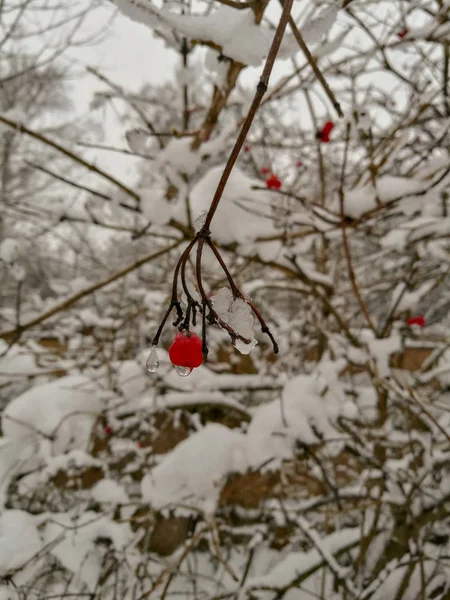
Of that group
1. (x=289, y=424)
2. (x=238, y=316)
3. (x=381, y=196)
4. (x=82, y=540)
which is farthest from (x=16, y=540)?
(x=381, y=196)

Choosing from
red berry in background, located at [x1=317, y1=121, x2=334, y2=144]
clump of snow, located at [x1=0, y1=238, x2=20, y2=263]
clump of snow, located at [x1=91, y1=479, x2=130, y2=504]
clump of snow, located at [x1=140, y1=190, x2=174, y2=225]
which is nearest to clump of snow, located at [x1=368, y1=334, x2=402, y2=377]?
red berry in background, located at [x1=317, y1=121, x2=334, y2=144]

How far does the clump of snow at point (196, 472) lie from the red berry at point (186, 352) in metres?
1.28

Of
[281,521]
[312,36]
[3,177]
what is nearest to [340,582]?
[281,521]

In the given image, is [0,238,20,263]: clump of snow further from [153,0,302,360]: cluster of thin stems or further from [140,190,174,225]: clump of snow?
[153,0,302,360]: cluster of thin stems

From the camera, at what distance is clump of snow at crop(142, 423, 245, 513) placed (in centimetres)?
170

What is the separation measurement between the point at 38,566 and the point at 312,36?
5.79ft

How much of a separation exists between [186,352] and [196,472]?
4.29ft

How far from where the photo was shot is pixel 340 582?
144cm

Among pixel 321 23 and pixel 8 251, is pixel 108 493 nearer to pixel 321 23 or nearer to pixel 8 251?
pixel 8 251

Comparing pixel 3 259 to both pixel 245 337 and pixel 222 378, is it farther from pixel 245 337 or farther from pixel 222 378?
pixel 245 337

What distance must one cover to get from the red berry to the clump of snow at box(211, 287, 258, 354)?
0.08m

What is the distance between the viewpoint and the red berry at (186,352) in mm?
570

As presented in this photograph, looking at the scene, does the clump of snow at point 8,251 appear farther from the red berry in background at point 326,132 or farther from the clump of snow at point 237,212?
the red berry in background at point 326,132

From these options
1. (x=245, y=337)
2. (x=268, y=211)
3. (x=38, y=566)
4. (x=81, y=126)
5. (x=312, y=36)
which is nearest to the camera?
(x=245, y=337)
